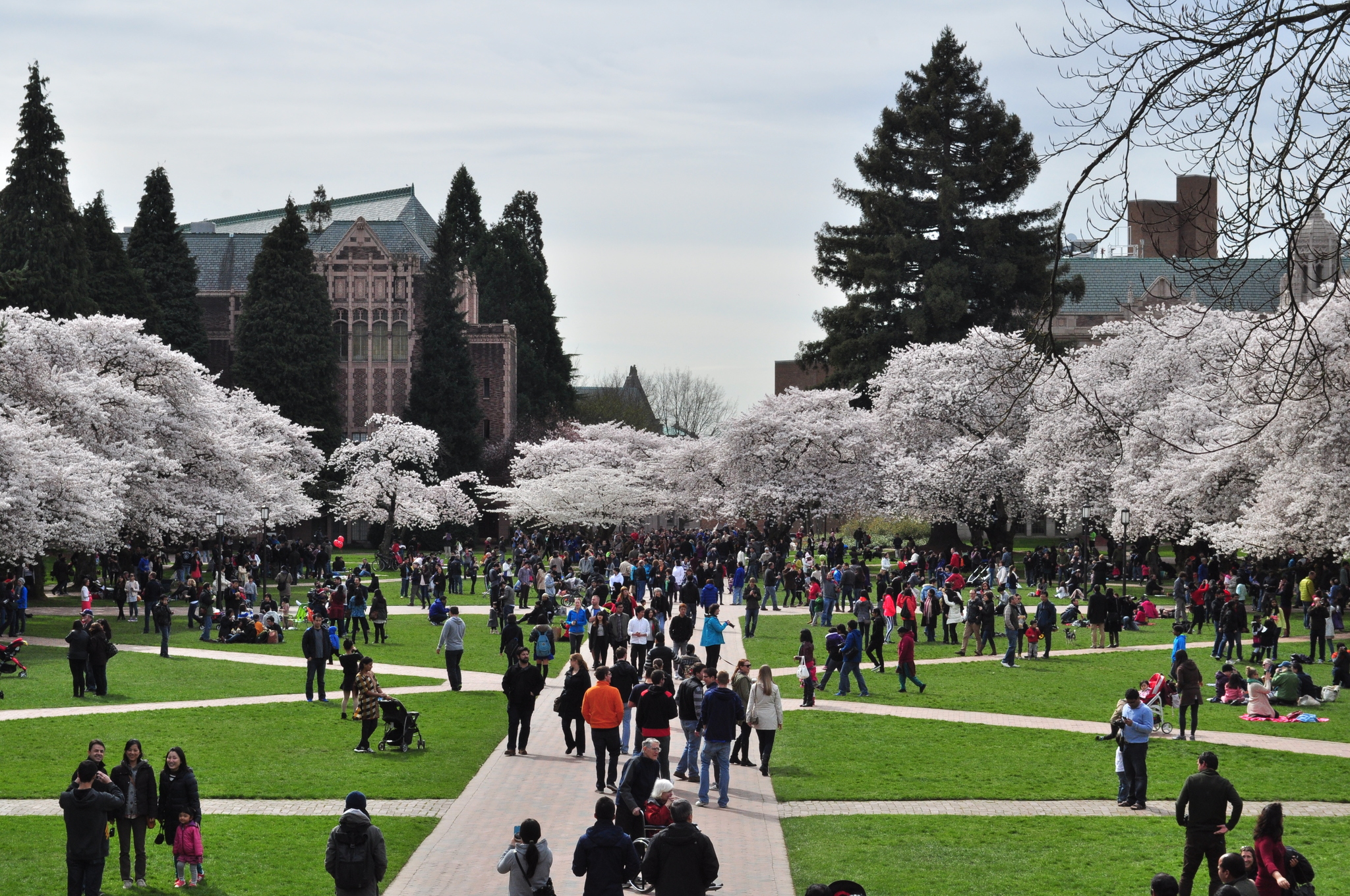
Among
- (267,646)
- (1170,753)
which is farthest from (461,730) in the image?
(267,646)

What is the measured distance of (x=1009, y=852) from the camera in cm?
1429

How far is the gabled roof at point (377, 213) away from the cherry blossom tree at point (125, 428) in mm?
44623

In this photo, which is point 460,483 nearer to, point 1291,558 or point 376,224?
point 376,224

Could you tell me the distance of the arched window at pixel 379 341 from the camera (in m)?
84.6

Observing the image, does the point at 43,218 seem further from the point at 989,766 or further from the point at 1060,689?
the point at 989,766

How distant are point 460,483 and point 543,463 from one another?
16.6ft

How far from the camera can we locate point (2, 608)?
33.0 m

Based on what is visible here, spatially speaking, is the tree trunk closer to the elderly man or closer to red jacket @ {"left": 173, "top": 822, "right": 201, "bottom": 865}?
the elderly man

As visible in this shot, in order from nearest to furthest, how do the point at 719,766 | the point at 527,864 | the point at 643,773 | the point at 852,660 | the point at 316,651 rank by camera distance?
the point at 527,864 → the point at 643,773 → the point at 719,766 → the point at 316,651 → the point at 852,660

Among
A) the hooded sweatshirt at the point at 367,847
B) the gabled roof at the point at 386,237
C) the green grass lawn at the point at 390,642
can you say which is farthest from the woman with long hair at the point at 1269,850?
the gabled roof at the point at 386,237

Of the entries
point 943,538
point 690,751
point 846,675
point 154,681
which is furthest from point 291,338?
point 690,751

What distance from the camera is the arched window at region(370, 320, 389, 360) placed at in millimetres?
84625

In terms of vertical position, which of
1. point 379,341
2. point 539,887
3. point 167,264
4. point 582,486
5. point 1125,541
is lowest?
point 539,887

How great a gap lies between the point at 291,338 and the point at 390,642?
44.2 m
